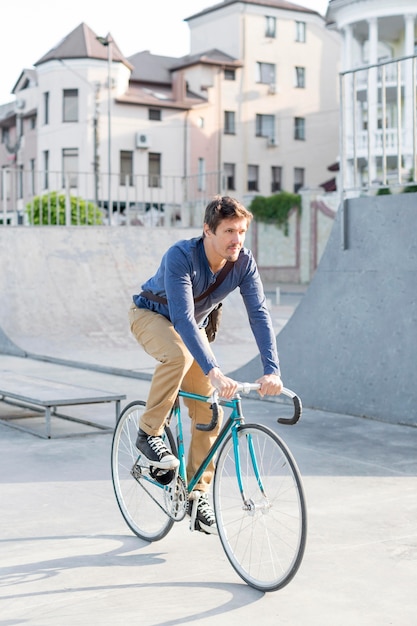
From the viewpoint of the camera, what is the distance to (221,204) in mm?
4246

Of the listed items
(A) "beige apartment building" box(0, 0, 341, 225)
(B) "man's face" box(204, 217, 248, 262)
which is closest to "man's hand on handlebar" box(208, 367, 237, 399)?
(B) "man's face" box(204, 217, 248, 262)

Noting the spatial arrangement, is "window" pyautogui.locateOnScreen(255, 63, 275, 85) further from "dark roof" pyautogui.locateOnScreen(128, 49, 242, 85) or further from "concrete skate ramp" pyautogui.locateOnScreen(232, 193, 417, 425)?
"concrete skate ramp" pyautogui.locateOnScreen(232, 193, 417, 425)

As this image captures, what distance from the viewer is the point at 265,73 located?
61.2m

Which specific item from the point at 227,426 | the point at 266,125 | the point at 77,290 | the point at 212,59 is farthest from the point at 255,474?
the point at 266,125

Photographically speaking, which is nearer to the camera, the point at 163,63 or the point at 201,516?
the point at 201,516

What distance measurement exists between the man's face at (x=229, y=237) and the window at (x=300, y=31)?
60.7 metres

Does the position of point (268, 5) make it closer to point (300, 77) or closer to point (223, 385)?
point (300, 77)

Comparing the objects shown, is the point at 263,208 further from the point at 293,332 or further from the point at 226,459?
the point at 226,459

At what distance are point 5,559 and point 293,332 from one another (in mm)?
5275

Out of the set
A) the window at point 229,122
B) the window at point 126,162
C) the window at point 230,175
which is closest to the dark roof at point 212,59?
the window at point 229,122

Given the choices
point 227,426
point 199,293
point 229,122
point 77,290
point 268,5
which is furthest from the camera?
point 229,122

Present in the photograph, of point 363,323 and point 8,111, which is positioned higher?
point 8,111

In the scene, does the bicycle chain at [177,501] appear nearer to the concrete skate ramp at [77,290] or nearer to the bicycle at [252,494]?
the bicycle at [252,494]

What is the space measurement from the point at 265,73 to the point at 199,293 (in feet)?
193
